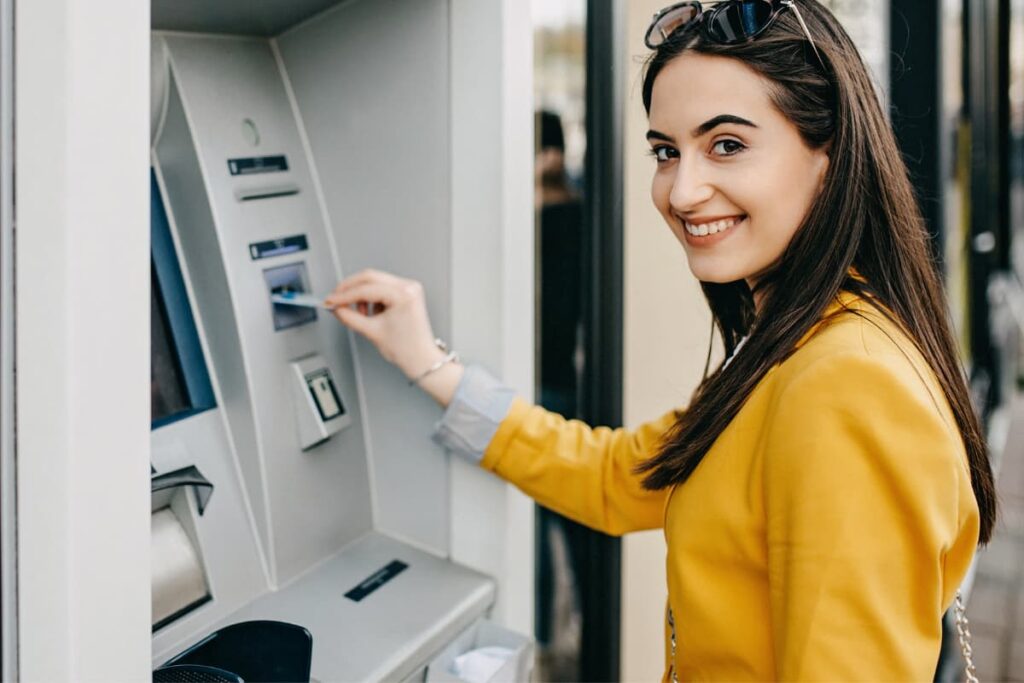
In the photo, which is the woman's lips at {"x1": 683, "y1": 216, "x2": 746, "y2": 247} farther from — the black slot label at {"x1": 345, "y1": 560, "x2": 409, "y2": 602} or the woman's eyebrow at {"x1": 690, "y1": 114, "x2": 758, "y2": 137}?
the black slot label at {"x1": 345, "y1": 560, "x2": 409, "y2": 602}

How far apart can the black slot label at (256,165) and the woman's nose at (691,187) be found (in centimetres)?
69

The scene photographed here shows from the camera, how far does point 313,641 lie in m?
1.37

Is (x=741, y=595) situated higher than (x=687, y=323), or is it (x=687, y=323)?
(x=687, y=323)

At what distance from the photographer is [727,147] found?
1216 millimetres

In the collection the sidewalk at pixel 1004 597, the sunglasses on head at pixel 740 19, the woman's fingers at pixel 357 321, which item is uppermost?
the sunglasses on head at pixel 740 19

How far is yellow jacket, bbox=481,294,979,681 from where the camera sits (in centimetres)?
100

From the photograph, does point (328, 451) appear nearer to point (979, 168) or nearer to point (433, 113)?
point (433, 113)

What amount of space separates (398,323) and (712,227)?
1.82 ft

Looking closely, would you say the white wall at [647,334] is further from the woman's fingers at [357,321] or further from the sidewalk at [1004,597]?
the sidewalk at [1004,597]

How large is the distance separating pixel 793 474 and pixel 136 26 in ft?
2.61

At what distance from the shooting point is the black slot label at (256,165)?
4.88 ft

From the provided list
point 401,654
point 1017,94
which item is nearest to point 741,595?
point 401,654

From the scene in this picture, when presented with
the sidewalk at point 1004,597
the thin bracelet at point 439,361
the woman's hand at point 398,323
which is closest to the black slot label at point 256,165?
the woman's hand at point 398,323

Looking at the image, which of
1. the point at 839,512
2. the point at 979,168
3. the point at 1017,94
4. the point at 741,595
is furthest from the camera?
the point at 1017,94
